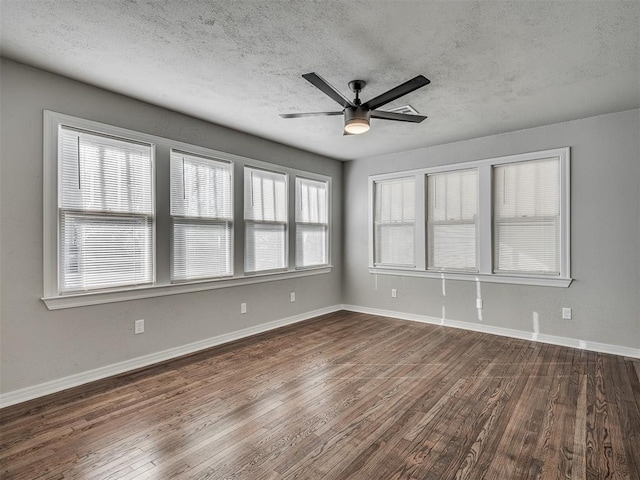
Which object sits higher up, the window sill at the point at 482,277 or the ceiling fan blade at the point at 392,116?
the ceiling fan blade at the point at 392,116

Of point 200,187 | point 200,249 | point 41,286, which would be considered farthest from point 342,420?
point 200,187

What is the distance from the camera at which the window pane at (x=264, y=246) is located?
15.0 ft

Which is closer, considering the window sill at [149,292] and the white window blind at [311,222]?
the window sill at [149,292]

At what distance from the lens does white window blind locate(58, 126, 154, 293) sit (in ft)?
9.76

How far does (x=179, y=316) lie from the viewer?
3795 mm

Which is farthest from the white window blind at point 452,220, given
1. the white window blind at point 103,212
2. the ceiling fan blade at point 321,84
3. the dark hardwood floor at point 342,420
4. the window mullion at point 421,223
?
the white window blind at point 103,212

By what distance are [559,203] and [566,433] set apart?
2.86 metres

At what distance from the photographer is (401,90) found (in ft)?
8.27

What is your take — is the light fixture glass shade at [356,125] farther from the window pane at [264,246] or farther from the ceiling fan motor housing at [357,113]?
the window pane at [264,246]

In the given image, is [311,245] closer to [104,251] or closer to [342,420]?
[104,251]

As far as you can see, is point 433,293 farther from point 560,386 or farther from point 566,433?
point 566,433

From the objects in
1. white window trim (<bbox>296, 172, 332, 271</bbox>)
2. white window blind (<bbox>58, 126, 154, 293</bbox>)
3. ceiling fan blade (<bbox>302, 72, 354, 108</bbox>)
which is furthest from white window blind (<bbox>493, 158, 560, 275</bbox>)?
white window blind (<bbox>58, 126, 154, 293</bbox>)

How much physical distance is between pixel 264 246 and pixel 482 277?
305cm

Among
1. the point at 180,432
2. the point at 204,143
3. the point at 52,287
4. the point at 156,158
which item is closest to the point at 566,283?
the point at 180,432
